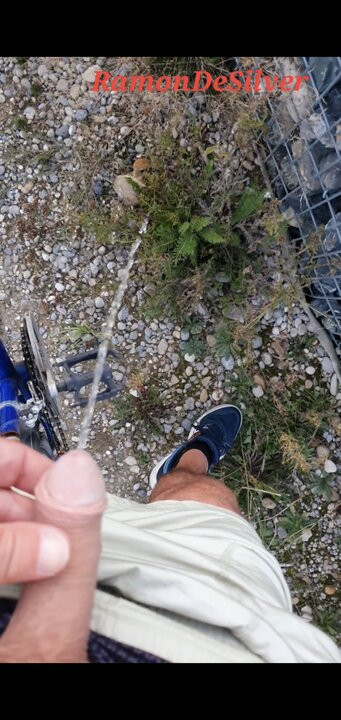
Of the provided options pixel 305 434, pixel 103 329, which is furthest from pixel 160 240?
pixel 305 434

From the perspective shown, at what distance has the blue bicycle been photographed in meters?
2.59

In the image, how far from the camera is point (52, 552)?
1104mm

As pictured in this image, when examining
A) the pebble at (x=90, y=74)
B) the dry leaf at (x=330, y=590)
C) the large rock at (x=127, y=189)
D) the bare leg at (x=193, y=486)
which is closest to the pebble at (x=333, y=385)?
the bare leg at (x=193, y=486)

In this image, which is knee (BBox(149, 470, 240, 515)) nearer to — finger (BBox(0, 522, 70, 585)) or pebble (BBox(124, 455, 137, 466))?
pebble (BBox(124, 455, 137, 466))

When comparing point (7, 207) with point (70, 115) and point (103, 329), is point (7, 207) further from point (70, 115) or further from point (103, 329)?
point (103, 329)

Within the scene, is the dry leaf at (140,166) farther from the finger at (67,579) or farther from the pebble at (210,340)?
the finger at (67,579)

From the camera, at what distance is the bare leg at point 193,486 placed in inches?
107

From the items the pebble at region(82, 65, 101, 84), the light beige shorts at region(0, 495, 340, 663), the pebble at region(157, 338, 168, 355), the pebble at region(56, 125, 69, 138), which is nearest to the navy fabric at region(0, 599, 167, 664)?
the light beige shorts at region(0, 495, 340, 663)

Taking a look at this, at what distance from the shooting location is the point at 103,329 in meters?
3.56

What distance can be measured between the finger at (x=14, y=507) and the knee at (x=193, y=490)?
130cm

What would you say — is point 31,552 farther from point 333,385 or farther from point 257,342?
point 333,385

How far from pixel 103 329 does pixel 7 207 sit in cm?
108

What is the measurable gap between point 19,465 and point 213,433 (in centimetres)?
183

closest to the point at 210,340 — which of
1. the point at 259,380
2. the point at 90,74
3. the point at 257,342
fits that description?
the point at 257,342
